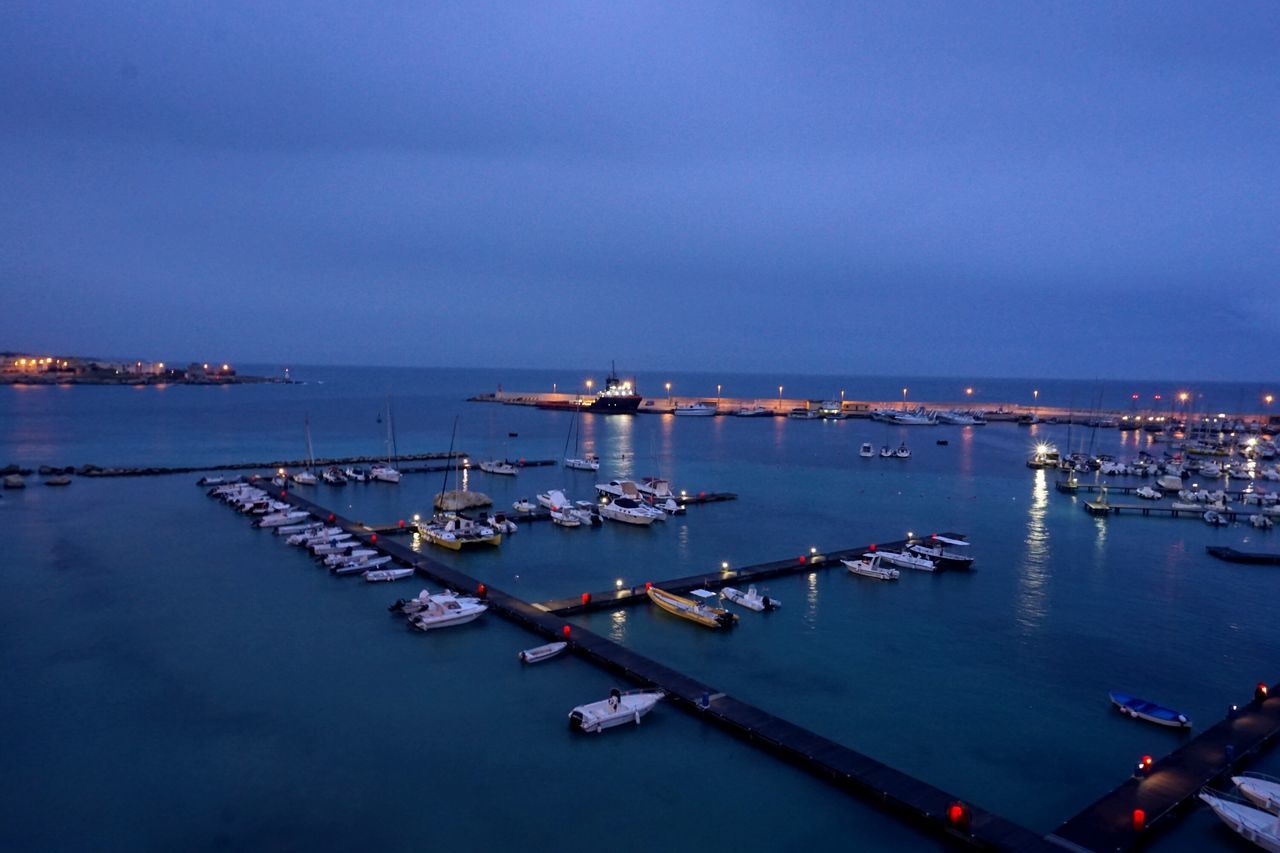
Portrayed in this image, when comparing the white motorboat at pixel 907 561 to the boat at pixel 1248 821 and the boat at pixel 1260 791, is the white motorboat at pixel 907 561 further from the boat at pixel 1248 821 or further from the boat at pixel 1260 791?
the boat at pixel 1248 821

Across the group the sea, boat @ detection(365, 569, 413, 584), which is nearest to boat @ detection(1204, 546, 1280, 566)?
the sea

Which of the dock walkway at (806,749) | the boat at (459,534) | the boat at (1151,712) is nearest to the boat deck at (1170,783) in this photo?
the boat at (1151,712)

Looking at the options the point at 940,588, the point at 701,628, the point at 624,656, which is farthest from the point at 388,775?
the point at 940,588

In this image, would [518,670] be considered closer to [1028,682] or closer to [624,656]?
[624,656]

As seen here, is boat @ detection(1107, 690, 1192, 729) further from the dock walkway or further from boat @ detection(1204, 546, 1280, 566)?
boat @ detection(1204, 546, 1280, 566)

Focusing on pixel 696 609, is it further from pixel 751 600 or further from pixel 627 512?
pixel 627 512

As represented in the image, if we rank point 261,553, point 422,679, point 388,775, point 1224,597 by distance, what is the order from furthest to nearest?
point 261,553
point 1224,597
point 422,679
point 388,775
